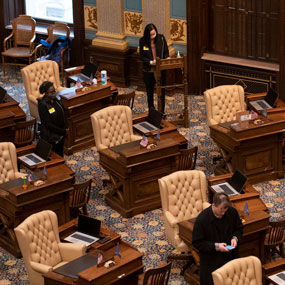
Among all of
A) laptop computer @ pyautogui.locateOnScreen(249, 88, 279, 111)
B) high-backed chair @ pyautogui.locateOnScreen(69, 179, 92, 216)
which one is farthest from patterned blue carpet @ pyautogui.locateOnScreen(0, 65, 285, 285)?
laptop computer @ pyautogui.locateOnScreen(249, 88, 279, 111)

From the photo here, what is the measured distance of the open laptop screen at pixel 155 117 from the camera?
10.8 meters

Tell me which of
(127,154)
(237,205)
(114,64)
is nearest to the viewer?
(237,205)

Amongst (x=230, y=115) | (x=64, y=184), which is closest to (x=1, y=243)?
(x=64, y=184)

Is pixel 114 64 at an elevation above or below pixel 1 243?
above

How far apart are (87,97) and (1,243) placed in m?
3.16

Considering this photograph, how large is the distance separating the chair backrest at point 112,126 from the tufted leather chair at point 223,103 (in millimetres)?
1176

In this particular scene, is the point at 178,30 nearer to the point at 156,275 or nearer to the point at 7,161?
the point at 7,161

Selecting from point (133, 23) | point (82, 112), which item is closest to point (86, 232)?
point (82, 112)

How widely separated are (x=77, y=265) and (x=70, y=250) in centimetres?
39

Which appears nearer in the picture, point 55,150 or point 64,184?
point 64,184

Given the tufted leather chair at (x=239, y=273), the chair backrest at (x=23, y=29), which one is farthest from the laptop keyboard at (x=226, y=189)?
the chair backrest at (x=23, y=29)

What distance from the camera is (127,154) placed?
9930 mm

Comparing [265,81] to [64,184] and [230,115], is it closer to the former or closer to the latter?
[230,115]

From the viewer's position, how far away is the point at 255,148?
10.7 meters
